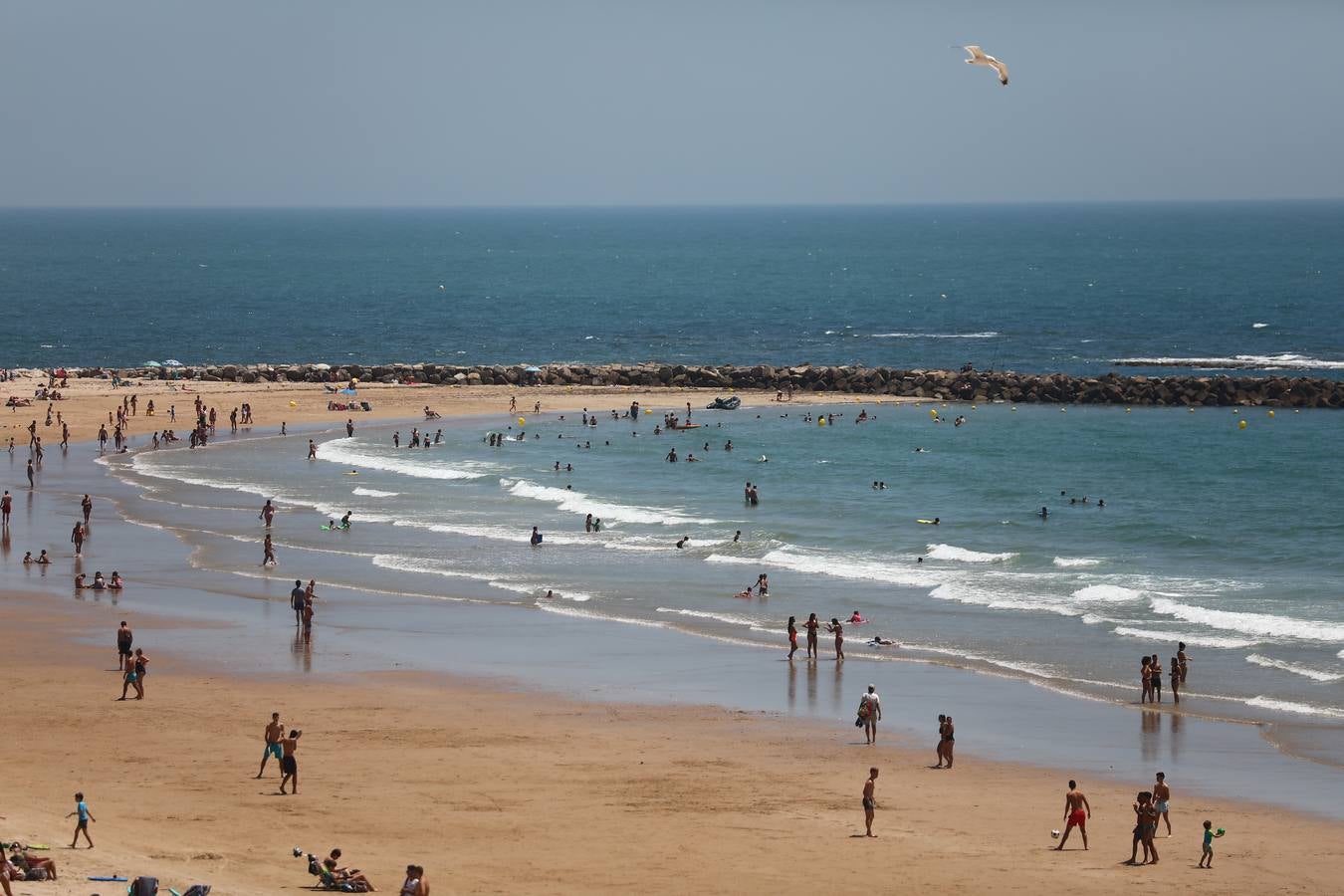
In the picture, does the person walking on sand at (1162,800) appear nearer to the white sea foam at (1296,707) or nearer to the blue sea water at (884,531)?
the blue sea water at (884,531)

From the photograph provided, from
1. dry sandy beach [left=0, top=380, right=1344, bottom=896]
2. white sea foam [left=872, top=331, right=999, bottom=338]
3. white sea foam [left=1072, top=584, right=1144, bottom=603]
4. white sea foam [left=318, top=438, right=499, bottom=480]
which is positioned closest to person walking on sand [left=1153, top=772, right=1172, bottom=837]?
dry sandy beach [left=0, top=380, right=1344, bottom=896]

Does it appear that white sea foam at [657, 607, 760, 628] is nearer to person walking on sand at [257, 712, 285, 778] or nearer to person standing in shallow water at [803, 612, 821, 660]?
person standing in shallow water at [803, 612, 821, 660]

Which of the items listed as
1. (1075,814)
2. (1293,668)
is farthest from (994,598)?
(1075,814)

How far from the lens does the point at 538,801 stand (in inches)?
839

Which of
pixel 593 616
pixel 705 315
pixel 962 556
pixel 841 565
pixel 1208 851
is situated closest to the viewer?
pixel 1208 851

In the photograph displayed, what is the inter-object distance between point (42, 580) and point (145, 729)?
1402 cm

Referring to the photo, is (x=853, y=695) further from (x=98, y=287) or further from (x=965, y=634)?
(x=98, y=287)

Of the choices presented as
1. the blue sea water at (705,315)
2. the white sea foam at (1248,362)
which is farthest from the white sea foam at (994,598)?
the white sea foam at (1248,362)

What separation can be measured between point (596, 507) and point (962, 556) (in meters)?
12.1

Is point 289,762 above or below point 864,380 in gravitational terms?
below

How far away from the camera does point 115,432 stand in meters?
59.7

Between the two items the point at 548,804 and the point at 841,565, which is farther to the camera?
the point at 841,565

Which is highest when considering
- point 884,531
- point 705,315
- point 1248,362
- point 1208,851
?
point 705,315

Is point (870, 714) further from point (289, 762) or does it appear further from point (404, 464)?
point (404, 464)
